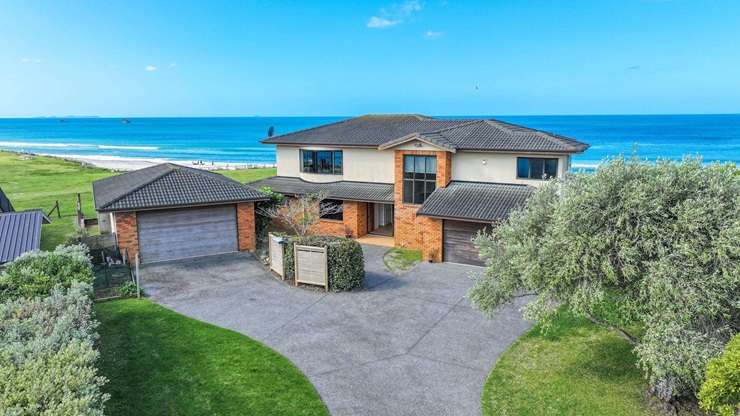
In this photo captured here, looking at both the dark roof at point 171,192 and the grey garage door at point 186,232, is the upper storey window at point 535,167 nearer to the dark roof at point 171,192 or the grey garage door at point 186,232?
the dark roof at point 171,192

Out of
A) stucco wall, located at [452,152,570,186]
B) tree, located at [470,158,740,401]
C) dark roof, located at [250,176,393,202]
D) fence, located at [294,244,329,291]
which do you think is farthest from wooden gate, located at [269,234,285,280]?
tree, located at [470,158,740,401]

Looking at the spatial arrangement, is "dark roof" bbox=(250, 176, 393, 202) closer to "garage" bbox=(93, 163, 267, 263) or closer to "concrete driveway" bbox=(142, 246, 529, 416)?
"garage" bbox=(93, 163, 267, 263)

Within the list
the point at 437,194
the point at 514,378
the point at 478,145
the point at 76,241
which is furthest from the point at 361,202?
the point at 514,378

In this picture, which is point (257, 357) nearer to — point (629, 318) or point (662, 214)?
point (629, 318)

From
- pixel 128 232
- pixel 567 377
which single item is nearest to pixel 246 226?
pixel 128 232

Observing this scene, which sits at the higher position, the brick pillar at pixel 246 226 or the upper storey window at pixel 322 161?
the upper storey window at pixel 322 161

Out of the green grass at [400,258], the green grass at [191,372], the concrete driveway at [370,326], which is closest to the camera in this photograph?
the green grass at [191,372]

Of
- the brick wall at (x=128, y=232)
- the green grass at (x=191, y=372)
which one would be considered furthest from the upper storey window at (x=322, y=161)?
the green grass at (x=191, y=372)

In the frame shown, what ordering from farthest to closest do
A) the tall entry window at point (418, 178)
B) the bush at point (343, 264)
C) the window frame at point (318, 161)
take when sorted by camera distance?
the window frame at point (318, 161), the tall entry window at point (418, 178), the bush at point (343, 264)
